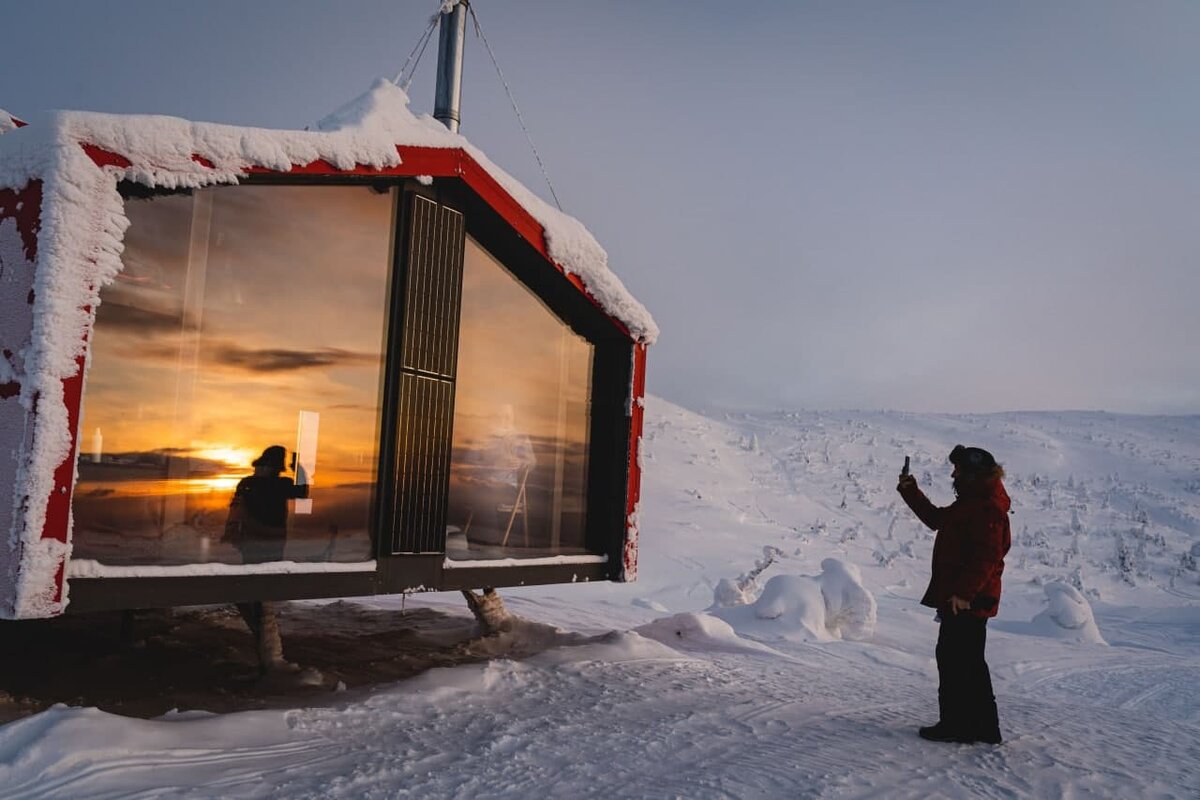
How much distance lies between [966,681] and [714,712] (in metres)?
1.56

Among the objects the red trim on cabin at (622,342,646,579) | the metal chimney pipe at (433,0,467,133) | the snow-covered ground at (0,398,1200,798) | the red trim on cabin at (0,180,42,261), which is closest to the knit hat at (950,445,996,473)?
the snow-covered ground at (0,398,1200,798)

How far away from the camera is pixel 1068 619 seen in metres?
12.0

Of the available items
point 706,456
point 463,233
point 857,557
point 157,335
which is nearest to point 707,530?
point 857,557

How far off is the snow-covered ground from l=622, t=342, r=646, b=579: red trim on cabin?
689 mm

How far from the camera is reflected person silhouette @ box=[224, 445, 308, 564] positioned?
547cm

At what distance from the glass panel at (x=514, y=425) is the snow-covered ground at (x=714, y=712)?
3.44ft

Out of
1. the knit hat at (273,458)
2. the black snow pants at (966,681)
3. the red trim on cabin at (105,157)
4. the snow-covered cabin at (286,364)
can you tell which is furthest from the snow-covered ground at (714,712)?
the red trim on cabin at (105,157)

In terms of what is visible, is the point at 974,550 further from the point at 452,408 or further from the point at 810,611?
the point at 810,611

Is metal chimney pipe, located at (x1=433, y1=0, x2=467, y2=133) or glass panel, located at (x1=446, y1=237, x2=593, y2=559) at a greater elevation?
metal chimney pipe, located at (x1=433, y1=0, x2=467, y2=133)

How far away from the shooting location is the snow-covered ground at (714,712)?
13.4ft

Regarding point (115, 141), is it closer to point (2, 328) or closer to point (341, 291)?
point (2, 328)

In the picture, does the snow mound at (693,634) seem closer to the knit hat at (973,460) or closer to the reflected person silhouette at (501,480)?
the reflected person silhouette at (501,480)

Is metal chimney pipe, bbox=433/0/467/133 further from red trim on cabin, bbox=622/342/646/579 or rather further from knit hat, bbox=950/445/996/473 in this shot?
knit hat, bbox=950/445/996/473

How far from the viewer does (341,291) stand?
6.08m
